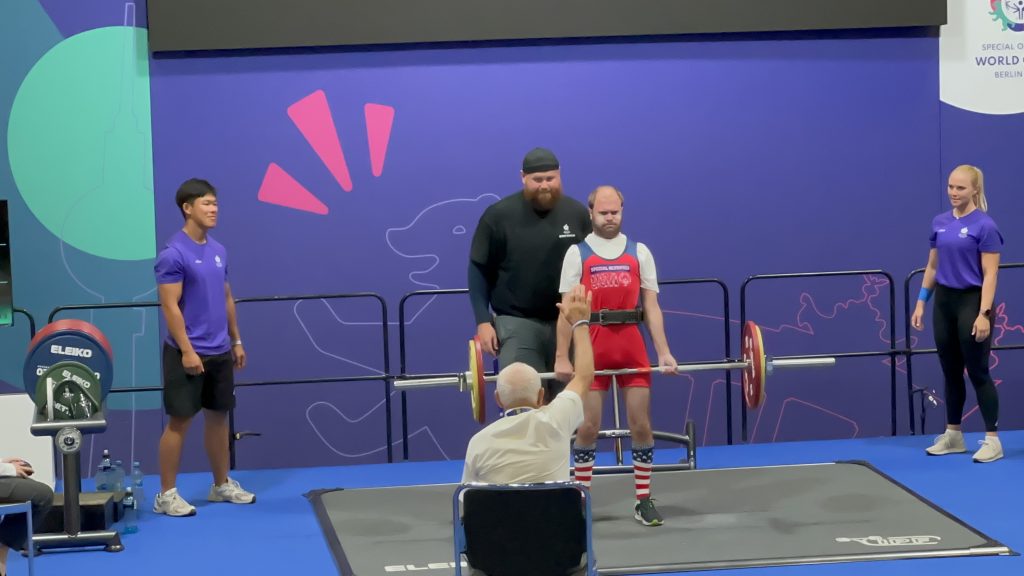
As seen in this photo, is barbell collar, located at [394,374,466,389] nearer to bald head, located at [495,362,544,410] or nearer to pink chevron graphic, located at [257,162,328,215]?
bald head, located at [495,362,544,410]

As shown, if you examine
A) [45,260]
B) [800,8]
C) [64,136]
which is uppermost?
[800,8]

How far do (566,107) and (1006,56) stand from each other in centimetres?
273

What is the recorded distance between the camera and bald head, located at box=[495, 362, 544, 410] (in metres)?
3.90

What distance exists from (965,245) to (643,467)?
84.9 inches

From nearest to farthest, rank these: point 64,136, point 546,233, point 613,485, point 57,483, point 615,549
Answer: point 615,549
point 546,233
point 613,485
point 57,483
point 64,136

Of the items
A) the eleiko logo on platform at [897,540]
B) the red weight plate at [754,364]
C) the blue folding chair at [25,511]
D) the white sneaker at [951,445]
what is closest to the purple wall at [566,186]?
the white sneaker at [951,445]

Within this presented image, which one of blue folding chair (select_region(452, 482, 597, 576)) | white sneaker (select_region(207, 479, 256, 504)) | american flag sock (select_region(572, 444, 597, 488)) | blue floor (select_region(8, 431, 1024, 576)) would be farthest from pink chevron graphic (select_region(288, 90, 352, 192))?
blue folding chair (select_region(452, 482, 597, 576))

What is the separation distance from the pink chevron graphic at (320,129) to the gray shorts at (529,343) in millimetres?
2204

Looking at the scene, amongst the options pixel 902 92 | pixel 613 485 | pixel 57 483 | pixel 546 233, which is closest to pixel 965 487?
pixel 613 485

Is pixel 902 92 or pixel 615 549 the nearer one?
pixel 615 549

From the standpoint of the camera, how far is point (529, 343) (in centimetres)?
563

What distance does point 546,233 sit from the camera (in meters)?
5.67

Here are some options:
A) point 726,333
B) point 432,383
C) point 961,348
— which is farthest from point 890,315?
point 432,383

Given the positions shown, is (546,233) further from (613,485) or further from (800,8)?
(800,8)
